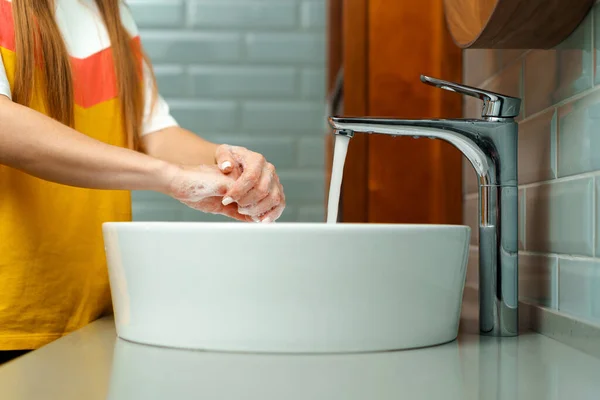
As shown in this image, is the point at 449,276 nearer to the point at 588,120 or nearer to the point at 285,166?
the point at 588,120

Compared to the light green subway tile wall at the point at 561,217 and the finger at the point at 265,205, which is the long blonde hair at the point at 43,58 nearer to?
the finger at the point at 265,205

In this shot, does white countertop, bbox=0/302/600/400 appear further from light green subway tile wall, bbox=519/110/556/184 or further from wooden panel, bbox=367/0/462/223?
wooden panel, bbox=367/0/462/223

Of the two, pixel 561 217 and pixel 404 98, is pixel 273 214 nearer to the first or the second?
pixel 561 217

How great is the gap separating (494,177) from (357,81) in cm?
50

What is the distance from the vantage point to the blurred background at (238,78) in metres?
1.81

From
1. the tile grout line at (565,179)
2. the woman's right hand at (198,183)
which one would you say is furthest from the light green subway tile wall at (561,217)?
the woman's right hand at (198,183)

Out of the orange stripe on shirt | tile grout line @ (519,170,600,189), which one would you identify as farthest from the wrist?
tile grout line @ (519,170,600,189)

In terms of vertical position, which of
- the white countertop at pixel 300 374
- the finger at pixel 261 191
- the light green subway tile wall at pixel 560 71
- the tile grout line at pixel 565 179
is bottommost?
the white countertop at pixel 300 374

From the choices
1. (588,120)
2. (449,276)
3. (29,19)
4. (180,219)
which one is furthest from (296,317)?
(180,219)

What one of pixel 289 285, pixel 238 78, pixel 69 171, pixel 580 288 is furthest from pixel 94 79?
pixel 238 78

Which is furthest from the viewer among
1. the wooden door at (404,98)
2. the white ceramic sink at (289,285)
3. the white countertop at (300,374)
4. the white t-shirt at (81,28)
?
the wooden door at (404,98)

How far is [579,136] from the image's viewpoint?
0.64 metres

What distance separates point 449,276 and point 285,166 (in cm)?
126

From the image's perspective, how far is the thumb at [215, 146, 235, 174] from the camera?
2.41ft
